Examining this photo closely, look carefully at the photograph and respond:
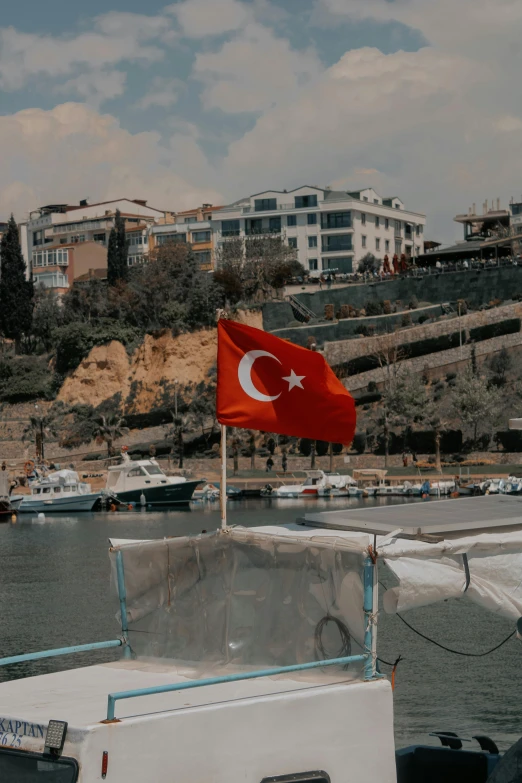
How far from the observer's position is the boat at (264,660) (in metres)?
7.50

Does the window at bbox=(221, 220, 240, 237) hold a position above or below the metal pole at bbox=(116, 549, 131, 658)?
above

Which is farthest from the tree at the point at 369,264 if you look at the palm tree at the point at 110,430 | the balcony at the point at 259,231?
the palm tree at the point at 110,430

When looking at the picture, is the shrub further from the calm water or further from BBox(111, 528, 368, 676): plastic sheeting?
BBox(111, 528, 368, 676): plastic sheeting

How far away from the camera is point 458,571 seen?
8.66m

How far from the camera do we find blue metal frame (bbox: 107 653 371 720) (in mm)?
7426

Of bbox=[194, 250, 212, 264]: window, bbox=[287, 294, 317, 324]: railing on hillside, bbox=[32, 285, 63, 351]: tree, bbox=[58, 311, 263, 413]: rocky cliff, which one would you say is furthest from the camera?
bbox=[194, 250, 212, 264]: window

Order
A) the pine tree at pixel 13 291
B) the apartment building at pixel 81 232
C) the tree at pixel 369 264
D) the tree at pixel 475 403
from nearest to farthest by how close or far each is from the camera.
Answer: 1. the tree at pixel 475 403
2. the pine tree at pixel 13 291
3. the tree at pixel 369 264
4. the apartment building at pixel 81 232

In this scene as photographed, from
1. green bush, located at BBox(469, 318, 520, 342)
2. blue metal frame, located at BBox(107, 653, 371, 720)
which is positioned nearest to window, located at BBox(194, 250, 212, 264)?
green bush, located at BBox(469, 318, 520, 342)

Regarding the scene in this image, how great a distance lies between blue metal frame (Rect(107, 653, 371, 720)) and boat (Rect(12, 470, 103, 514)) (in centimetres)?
5534

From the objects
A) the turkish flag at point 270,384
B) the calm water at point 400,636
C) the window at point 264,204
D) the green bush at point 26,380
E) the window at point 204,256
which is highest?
the window at point 264,204

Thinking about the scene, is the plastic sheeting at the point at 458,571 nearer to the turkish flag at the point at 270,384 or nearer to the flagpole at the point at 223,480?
the flagpole at the point at 223,480

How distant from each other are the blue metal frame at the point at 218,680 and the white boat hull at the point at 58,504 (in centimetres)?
5527

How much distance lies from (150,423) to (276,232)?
83.0 feet

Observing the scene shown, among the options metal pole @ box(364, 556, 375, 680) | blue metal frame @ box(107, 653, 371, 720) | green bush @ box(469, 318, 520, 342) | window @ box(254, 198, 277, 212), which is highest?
window @ box(254, 198, 277, 212)
